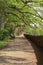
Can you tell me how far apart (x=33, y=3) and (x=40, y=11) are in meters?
1.10

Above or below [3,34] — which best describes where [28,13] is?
below

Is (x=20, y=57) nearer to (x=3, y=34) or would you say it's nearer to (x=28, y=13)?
(x=28, y=13)

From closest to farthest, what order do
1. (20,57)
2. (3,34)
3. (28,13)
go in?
1. (20,57)
2. (28,13)
3. (3,34)

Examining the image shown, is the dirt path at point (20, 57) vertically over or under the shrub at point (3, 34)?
under

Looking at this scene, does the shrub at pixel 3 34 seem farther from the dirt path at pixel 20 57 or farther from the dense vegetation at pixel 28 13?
the dirt path at pixel 20 57

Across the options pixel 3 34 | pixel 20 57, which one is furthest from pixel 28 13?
pixel 3 34

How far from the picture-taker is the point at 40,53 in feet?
17.0

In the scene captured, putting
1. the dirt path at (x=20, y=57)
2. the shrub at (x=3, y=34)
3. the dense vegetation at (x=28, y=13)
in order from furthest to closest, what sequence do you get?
1. the shrub at (x=3, y=34)
2. the dense vegetation at (x=28, y=13)
3. the dirt path at (x=20, y=57)

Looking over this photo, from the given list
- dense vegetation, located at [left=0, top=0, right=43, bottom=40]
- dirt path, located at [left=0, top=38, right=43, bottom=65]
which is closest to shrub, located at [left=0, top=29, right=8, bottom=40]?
dense vegetation, located at [left=0, top=0, right=43, bottom=40]

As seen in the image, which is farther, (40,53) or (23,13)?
(23,13)

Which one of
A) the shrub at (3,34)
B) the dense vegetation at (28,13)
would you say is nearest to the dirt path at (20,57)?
the dense vegetation at (28,13)

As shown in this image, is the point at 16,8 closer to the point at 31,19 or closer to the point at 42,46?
the point at 31,19

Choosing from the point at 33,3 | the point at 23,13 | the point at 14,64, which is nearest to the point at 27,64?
the point at 14,64

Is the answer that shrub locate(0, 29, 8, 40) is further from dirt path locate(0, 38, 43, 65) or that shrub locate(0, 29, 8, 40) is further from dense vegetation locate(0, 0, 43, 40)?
dirt path locate(0, 38, 43, 65)
